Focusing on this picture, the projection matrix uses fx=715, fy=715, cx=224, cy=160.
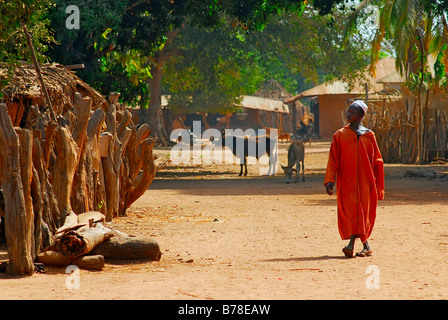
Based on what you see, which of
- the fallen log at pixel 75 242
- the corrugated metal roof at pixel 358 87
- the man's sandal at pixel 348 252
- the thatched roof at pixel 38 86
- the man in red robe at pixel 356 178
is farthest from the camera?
the corrugated metal roof at pixel 358 87

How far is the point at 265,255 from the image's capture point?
25.3 ft

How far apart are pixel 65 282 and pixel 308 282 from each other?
6.88 feet

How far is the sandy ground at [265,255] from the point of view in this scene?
568 cm

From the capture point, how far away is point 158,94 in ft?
120

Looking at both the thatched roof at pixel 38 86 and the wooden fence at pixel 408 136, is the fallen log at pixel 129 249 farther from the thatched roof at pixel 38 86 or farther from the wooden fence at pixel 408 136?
the wooden fence at pixel 408 136

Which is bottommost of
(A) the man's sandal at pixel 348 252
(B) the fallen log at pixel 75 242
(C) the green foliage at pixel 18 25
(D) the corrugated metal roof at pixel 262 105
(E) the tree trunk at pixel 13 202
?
(A) the man's sandal at pixel 348 252

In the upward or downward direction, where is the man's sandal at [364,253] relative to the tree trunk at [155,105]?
downward

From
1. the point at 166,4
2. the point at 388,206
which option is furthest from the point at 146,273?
the point at 166,4

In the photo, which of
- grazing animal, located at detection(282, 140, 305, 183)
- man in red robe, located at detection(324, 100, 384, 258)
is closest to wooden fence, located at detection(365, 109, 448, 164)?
grazing animal, located at detection(282, 140, 305, 183)

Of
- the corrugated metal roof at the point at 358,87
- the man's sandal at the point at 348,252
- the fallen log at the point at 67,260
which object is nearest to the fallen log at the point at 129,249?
the fallen log at the point at 67,260

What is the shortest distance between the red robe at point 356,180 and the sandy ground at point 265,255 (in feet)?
1.22

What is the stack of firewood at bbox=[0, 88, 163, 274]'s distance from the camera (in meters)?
6.45

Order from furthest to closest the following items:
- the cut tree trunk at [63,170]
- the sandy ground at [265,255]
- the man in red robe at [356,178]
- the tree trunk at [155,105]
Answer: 1. the tree trunk at [155,105]
2. the cut tree trunk at [63,170]
3. the man in red robe at [356,178]
4. the sandy ground at [265,255]

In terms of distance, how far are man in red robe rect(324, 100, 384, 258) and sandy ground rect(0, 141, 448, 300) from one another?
33 centimetres
